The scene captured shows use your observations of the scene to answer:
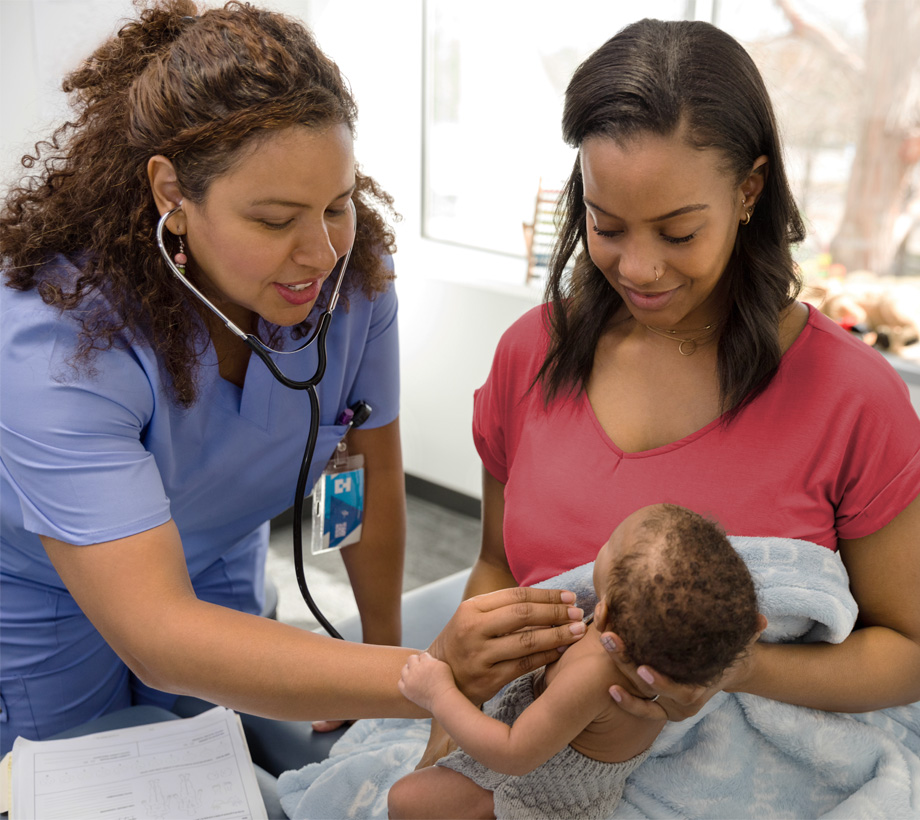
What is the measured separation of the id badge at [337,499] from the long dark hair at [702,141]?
41 cm

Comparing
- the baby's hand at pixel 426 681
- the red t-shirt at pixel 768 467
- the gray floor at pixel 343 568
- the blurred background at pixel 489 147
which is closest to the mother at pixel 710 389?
the red t-shirt at pixel 768 467

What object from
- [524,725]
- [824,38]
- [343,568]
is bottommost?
[343,568]

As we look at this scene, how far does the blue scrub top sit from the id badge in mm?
47

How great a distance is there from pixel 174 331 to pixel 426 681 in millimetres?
543

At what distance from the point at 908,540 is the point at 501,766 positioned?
551 millimetres

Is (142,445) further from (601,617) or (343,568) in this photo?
(343,568)

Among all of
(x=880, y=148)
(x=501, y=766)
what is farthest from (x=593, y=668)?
(x=880, y=148)

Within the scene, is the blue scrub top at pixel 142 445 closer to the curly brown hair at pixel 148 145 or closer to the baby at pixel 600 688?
the curly brown hair at pixel 148 145

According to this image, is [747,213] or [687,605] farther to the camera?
[747,213]

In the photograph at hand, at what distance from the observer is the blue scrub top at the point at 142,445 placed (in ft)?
3.45

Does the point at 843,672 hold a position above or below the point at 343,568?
above

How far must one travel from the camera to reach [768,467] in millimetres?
1124

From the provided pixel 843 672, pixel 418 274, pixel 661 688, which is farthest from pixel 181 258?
pixel 418 274

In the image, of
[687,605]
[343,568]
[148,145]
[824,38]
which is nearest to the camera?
[687,605]
